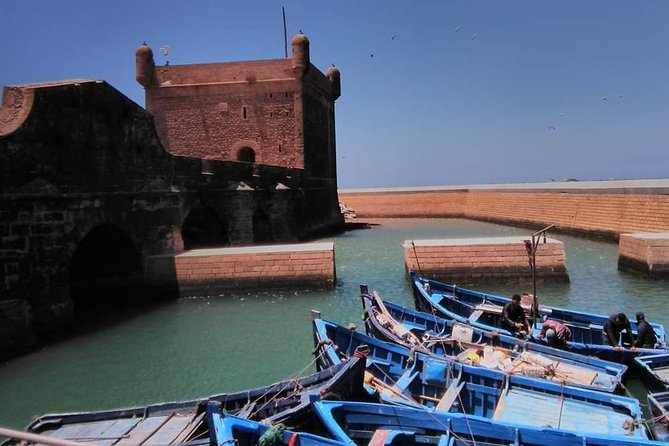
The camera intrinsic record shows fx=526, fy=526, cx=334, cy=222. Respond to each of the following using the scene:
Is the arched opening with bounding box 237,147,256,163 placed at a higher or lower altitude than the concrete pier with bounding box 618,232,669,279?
higher

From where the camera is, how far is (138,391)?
29.6 feet

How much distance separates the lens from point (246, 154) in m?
30.6

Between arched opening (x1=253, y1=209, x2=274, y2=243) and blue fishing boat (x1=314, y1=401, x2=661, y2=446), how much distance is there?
19.1 m

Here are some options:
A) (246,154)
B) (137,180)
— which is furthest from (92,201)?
(246,154)

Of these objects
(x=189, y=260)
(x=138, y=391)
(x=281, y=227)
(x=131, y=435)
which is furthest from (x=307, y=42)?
(x=131, y=435)

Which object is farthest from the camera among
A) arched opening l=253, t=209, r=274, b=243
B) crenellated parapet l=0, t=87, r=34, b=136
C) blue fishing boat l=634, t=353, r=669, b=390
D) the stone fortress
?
arched opening l=253, t=209, r=274, b=243

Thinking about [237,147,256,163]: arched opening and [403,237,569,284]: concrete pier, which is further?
[237,147,256,163]: arched opening

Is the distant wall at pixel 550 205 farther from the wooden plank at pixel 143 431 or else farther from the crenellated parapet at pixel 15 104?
the crenellated parapet at pixel 15 104

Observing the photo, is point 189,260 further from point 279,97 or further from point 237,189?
point 279,97

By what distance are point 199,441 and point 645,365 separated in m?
6.99

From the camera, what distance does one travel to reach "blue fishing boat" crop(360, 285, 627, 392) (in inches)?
317

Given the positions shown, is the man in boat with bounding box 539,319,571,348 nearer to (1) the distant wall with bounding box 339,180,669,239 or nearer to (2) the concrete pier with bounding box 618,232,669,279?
(2) the concrete pier with bounding box 618,232,669,279

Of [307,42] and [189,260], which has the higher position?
[307,42]

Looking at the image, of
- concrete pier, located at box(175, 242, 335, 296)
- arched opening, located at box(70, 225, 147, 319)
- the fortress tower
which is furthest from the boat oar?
the fortress tower
